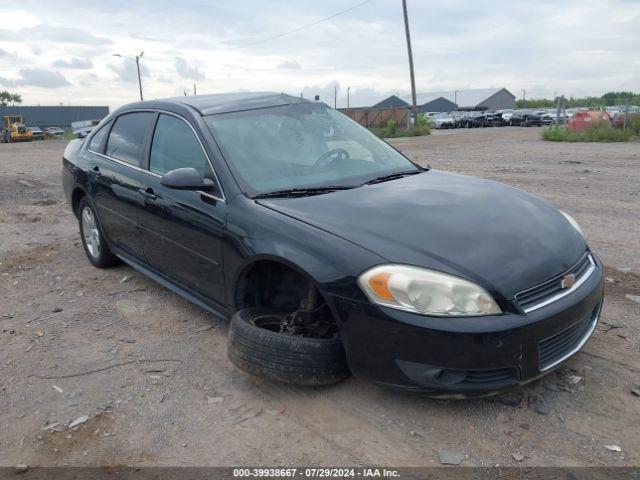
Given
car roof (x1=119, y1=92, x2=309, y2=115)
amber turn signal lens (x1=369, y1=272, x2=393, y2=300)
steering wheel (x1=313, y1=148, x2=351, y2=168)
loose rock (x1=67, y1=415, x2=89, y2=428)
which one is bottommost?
loose rock (x1=67, y1=415, x2=89, y2=428)

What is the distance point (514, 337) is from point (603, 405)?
2.41 ft

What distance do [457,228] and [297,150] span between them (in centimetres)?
135

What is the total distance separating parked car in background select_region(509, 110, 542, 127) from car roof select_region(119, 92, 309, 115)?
45.5 metres

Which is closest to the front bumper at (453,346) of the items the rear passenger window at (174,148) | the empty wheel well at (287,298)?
the empty wheel well at (287,298)

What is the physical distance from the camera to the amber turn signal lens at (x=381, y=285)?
2.61 m

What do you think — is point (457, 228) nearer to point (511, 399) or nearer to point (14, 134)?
point (511, 399)

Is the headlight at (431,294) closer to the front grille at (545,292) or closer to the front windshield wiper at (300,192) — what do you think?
the front grille at (545,292)

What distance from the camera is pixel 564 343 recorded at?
112 inches

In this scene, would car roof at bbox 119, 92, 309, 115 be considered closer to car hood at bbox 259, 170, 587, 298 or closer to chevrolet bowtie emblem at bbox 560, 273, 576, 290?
car hood at bbox 259, 170, 587, 298

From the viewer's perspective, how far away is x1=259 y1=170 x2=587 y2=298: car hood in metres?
2.67

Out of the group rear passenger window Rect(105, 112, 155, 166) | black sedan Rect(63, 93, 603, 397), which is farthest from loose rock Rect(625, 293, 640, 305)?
rear passenger window Rect(105, 112, 155, 166)

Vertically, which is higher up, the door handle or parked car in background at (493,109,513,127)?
parked car in background at (493,109,513,127)

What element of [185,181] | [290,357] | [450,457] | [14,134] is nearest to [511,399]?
[450,457]

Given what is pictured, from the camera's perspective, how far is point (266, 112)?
4.05 m
